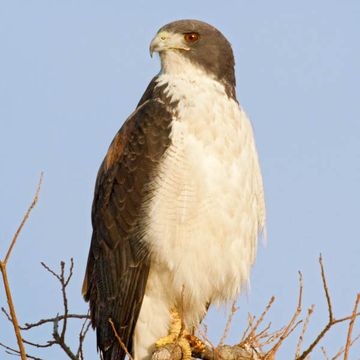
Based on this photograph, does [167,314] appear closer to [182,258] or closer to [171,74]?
[182,258]

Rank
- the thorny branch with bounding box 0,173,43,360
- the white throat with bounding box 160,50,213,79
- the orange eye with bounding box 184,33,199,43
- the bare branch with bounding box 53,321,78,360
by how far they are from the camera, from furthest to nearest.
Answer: the orange eye with bounding box 184,33,199,43 → the white throat with bounding box 160,50,213,79 → the bare branch with bounding box 53,321,78,360 → the thorny branch with bounding box 0,173,43,360

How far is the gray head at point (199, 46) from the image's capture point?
6.36 meters

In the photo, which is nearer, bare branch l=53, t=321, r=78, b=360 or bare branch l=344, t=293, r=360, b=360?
bare branch l=344, t=293, r=360, b=360

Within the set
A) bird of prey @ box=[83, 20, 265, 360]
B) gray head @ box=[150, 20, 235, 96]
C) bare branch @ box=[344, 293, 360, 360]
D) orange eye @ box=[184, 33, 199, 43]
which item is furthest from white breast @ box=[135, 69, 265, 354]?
bare branch @ box=[344, 293, 360, 360]

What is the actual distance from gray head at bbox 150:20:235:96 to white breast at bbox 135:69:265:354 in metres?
0.18

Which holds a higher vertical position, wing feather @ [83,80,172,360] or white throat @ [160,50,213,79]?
white throat @ [160,50,213,79]

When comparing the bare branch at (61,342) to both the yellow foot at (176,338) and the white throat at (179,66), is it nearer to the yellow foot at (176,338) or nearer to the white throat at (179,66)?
the yellow foot at (176,338)

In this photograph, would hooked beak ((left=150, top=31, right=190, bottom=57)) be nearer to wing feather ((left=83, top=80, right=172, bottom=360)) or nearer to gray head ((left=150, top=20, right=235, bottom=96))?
gray head ((left=150, top=20, right=235, bottom=96))

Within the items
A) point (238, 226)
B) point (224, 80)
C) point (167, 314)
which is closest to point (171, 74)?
point (224, 80)

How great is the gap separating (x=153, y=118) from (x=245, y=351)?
6.22 ft

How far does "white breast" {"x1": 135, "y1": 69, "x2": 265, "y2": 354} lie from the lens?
18.6ft

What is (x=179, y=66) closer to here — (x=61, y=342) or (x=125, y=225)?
(x=125, y=225)

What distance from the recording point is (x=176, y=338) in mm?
5977

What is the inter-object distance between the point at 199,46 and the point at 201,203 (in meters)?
1.51
